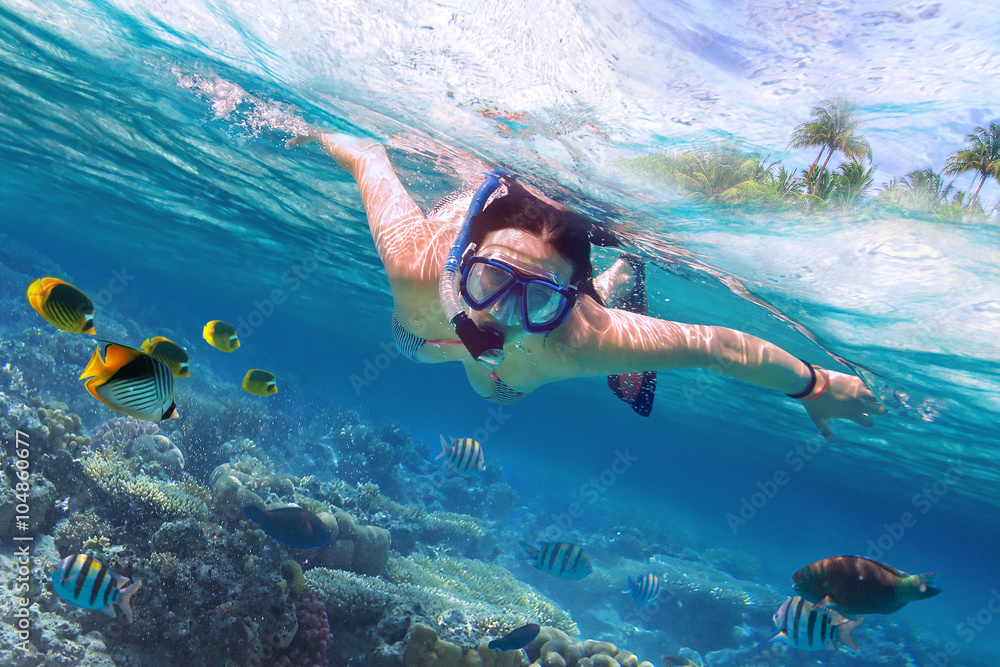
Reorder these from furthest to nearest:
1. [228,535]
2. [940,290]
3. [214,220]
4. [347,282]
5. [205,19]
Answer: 1. [347,282]
2. [214,220]
3. [940,290]
4. [205,19]
5. [228,535]

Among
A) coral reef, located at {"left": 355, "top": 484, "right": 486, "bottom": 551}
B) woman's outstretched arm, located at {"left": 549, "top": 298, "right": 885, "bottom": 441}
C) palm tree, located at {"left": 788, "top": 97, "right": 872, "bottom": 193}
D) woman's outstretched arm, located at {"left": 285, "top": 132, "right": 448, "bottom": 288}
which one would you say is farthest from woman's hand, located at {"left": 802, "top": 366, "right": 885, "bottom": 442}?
→ coral reef, located at {"left": 355, "top": 484, "right": 486, "bottom": 551}

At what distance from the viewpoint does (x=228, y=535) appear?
5852 mm

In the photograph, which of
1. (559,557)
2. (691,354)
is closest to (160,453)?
(559,557)

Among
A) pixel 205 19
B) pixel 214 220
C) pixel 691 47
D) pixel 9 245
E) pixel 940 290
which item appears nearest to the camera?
pixel 691 47

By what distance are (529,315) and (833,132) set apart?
5680mm

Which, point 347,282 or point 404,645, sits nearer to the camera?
point 404,645

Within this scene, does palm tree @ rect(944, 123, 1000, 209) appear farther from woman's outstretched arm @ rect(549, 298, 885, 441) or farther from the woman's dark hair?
the woman's dark hair

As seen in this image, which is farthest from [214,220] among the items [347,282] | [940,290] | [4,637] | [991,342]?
[991,342]

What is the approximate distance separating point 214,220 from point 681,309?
24.7 meters

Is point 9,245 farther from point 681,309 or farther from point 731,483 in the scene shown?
point 731,483

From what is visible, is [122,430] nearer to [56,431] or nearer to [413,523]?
[56,431]

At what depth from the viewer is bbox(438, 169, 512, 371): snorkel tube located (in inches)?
122

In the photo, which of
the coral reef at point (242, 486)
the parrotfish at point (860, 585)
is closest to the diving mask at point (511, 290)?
the parrotfish at point (860, 585)

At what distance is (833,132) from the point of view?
6.06 meters
